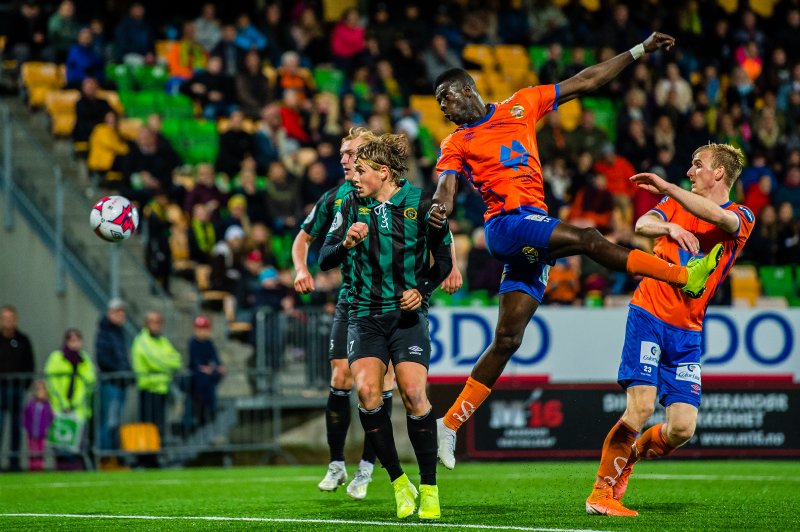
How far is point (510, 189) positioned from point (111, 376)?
867cm

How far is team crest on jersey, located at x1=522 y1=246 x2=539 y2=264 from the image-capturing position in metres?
8.75

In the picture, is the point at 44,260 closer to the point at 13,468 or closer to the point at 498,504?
the point at 13,468

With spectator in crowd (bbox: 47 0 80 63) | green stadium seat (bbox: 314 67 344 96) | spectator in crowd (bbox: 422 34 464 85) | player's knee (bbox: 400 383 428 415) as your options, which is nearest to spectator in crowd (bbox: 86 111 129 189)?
spectator in crowd (bbox: 47 0 80 63)

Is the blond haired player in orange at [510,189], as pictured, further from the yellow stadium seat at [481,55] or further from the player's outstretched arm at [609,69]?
the yellow stadium seat at [481,55]

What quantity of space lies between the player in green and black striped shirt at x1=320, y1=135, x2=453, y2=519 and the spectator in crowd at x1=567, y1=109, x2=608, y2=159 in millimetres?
12643

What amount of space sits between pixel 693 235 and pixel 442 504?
277cm

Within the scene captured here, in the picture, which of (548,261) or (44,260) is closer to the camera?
(548,261)

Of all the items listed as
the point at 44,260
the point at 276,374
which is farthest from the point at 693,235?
the point at 44,260

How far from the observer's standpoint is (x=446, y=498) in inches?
406

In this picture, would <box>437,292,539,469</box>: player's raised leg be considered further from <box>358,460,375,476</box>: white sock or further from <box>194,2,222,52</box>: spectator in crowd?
<box>194,2,222,52</box>: spectator in crowd

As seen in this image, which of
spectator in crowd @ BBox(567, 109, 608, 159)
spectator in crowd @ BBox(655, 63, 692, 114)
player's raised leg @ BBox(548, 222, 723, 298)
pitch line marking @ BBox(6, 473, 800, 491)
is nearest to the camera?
player's raised leg @ BBox(548, 222, 723, 298)

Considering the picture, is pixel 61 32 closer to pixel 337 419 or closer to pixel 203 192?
pixel 203 192

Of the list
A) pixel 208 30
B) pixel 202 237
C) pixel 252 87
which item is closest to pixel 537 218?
pixel 202 237

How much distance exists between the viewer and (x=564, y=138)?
2097cm
